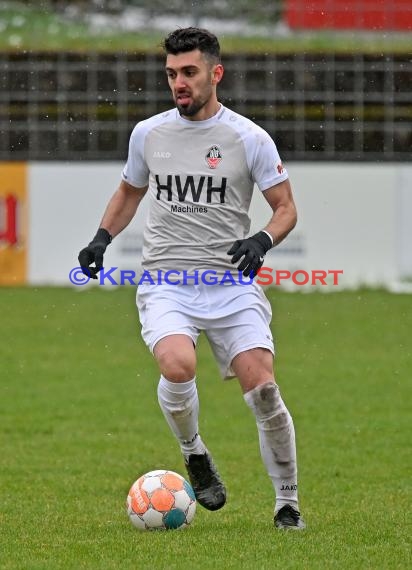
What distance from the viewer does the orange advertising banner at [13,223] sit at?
1655cm

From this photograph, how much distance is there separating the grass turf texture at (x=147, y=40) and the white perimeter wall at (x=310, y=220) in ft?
4.87

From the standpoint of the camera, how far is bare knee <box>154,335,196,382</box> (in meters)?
6.02

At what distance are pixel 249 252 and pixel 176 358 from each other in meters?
0.57

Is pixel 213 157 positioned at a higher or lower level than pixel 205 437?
higher

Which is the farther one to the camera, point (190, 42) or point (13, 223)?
point (13, 223)

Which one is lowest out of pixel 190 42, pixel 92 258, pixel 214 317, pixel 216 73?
pixel 214 317

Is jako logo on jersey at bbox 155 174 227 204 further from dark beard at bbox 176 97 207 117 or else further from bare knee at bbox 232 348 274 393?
bare knee at bbox 232 348 274 393

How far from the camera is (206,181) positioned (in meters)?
6.27

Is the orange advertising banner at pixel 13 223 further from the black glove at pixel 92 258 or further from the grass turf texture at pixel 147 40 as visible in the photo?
the black glove at pixel 92 258

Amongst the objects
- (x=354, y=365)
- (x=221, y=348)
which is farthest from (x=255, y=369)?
(x=354, y=365)

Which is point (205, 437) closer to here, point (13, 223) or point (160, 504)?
point (160, 504)

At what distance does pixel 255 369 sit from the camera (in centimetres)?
607

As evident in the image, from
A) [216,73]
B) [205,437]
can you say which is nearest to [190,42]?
[216,73]

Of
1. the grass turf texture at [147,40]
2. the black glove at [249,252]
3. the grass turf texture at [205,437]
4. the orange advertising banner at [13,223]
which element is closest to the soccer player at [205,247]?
the black glove at [249,252]
